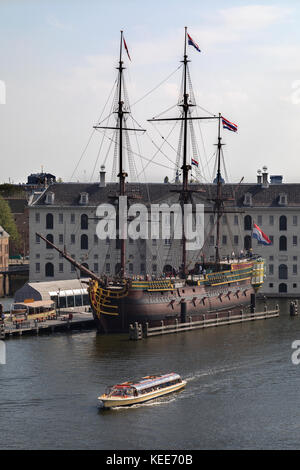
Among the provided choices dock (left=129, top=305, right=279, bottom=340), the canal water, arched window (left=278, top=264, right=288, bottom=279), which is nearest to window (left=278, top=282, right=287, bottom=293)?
arched window (left=278, top=264, right=288, bottom=279)

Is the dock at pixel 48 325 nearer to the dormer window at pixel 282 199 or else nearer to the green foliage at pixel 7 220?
the dormer window at pixel 282 199

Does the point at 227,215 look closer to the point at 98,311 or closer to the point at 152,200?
the point at 152,200

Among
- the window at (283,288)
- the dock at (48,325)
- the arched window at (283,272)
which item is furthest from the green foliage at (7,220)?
the dock at (48,325)

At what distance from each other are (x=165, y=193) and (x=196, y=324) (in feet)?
122

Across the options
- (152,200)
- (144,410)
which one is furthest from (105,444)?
(152,200)

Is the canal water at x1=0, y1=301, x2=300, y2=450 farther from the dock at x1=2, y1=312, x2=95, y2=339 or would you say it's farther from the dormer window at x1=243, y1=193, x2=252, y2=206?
the dormer window at x1=243, y1=193, x2=252, y2=206

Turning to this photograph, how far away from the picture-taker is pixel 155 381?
6488 centimetres

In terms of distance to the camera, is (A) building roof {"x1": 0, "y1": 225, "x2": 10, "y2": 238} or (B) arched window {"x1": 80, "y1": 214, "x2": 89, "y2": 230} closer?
(B) arched window {"x1": 80, "y1": 214, "x2": 89, "y2": 230}

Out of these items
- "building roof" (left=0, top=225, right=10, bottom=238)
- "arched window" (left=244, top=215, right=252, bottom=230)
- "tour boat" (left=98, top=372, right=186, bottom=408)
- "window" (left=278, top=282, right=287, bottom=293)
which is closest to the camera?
"tour boat" (left=98, top=372, right=186, bottom=408)

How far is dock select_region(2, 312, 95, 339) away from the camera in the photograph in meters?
88.9

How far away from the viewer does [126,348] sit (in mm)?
82750

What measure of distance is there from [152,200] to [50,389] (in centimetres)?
6448

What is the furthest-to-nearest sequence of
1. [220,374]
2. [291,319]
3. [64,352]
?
1. [291,319]
2. [64,352]
3. [220,374]

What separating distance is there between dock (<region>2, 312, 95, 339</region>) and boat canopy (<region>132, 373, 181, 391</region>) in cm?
2515
